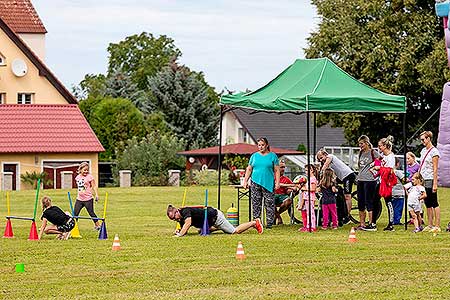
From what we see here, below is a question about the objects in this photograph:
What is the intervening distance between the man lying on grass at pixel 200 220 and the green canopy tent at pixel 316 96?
1.84 metres

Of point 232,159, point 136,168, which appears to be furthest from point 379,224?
point 232,159

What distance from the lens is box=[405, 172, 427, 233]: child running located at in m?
20.8

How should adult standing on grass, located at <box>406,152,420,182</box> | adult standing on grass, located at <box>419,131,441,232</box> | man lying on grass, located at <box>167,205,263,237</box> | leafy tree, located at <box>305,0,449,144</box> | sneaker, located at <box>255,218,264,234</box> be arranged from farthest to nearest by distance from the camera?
leafy tree, located at <box>305,0,449,144</box>
adult standing on grass, located at <box>406,152,420,182</box>
sneaker, located at <box>255,218,264,234</box>
adult standing on grass, located at <box>419,131,441,232</box>
man lying on grass, located at <box>167,205,263,237</box>

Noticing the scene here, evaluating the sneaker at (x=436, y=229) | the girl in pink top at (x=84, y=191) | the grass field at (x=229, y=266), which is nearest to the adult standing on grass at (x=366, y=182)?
the grass field at (x=229, y=266)

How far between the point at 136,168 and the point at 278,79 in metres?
30.6

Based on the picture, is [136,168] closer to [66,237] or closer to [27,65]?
[27,65]

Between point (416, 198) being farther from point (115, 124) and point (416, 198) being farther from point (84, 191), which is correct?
point (115, 124)

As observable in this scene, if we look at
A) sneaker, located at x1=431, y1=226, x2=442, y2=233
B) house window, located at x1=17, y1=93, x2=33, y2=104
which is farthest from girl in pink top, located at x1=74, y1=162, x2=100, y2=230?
house window, located at x1=17, y1=93, x2=33, y2=104

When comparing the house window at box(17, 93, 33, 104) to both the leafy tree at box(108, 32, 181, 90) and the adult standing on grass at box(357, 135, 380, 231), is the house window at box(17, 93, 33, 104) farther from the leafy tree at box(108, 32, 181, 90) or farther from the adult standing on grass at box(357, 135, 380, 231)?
the leafy tree at box(108, 32, 181, 90)

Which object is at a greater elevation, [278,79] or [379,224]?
[278,79]

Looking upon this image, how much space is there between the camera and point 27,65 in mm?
61562

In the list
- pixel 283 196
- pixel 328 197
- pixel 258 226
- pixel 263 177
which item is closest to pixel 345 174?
pixel 328 197

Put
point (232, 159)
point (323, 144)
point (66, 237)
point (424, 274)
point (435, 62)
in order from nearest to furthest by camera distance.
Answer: point (424, 274) → point (66, 237) → point (435, 62) → point (232, 159) → point (323, 144)

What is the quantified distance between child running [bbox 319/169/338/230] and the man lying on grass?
5.25 ft
